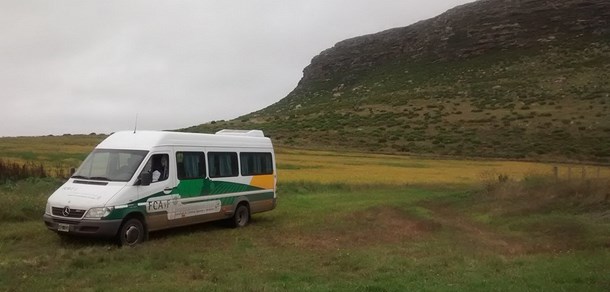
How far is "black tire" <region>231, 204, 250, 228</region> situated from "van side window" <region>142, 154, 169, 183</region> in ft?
10.6

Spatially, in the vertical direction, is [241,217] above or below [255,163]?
below

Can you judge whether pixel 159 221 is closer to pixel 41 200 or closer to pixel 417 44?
pixel 41 200

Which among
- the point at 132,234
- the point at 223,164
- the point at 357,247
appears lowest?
the point at 357,247

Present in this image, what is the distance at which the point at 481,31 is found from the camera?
100438 millimetres

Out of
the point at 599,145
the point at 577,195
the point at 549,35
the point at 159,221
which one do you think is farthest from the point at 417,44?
the point at 159,221

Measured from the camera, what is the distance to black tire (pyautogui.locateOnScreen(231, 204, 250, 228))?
1748 centimetres

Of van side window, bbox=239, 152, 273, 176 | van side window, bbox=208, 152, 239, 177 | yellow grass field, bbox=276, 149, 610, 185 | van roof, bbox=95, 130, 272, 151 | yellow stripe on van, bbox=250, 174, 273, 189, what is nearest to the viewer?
van roof, bbox=95, 130, 272, 151

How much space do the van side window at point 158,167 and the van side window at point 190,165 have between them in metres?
0.44

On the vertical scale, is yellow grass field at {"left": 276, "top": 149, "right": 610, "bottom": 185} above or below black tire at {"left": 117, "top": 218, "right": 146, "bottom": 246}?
below

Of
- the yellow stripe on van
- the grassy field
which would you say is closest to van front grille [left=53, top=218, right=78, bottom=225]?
the grassy field

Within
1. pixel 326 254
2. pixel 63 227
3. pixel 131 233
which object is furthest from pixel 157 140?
pixel 326 254

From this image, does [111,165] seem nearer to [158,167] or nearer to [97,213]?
[158,167]

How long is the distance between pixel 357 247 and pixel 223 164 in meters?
5.05

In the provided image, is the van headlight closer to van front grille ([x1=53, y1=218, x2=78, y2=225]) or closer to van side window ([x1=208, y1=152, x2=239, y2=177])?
van front grille ([x1=53, y1=218, x2=78, y2=225])
